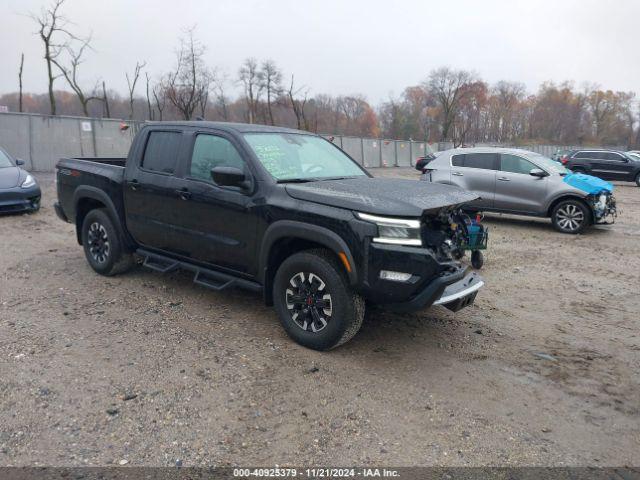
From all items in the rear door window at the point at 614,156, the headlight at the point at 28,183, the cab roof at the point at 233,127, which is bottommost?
the headlight at the point at 28,183

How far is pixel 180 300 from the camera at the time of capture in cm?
539

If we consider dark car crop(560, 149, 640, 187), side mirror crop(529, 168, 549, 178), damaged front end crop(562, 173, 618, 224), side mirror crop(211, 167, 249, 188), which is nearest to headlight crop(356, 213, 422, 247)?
side mirror crop(211, 167, 249, 188)

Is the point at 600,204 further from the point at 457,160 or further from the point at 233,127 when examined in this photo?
the point at 233,127

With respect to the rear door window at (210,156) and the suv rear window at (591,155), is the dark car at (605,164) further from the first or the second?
the rear door window at (210,156)

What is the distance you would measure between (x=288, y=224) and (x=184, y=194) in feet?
4.50

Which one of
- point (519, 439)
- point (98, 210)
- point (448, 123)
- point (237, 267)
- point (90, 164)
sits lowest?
point (519, 439)

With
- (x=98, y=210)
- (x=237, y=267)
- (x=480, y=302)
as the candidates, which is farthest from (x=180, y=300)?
(x=480, y=302)

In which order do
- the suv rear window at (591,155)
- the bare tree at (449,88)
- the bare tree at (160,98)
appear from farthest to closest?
the bare tree at (449,88)
the bare tree at (160,98)
the suv rear window at (591,155)

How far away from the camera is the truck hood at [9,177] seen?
9984mm

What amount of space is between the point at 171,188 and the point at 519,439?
375 cm

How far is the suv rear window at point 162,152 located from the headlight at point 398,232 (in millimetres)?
2480

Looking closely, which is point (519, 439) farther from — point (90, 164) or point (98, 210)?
point (90, 164)

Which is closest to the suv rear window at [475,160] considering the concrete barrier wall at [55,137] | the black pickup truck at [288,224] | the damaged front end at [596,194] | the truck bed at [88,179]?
the damaged front end at [596,194]

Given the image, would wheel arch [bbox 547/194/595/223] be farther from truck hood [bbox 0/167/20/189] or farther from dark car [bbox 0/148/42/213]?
truck hood [bbox 0/167/20/189]
